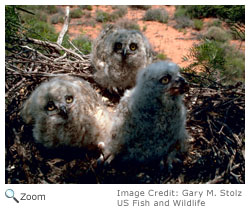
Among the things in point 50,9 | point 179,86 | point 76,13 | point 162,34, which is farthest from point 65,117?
point 50,9

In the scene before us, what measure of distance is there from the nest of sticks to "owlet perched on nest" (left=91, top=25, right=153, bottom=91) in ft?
1.47

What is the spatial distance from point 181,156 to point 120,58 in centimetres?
169

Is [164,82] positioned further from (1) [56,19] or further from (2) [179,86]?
(1) [56,19]

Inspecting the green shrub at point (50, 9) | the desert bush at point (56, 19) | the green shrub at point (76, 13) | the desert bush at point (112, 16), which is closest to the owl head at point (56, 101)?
the desert bush at point (112, 16)

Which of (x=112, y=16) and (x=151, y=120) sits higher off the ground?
(x=112, y=16)

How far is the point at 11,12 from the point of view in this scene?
385 centimetres

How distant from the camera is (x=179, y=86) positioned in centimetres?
223

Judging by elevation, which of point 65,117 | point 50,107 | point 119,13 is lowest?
point 65,117

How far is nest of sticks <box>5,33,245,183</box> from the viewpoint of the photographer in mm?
2678

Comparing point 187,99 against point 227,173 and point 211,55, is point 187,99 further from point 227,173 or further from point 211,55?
point 227,173

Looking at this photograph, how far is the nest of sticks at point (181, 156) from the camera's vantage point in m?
2.68

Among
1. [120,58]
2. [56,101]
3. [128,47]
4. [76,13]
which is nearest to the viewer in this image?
[56,101]

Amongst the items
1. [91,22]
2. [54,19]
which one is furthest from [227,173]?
[54,19]
